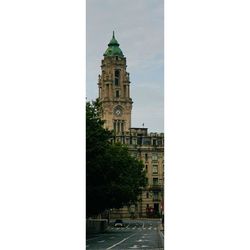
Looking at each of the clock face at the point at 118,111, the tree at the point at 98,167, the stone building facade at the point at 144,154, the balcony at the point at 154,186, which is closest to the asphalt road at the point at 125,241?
the tree at the point at 98,167

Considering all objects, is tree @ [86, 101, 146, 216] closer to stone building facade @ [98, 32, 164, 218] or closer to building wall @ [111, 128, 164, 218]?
stone building facade @ [98, 32, 164, 218]

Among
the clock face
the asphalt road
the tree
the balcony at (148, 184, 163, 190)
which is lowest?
the asphalt road

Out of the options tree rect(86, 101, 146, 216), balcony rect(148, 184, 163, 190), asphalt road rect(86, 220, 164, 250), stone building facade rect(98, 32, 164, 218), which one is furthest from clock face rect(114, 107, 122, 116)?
tree rect(86, 101, 146, 216)

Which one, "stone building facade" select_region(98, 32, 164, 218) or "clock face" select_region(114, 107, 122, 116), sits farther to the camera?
"stone building facade" select_region(98, 32, 164, 218)

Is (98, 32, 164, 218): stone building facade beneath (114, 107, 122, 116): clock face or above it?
beneath

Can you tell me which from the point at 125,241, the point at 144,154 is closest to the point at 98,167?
the point at 125,241

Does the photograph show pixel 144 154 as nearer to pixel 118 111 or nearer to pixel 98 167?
pixel 118 111

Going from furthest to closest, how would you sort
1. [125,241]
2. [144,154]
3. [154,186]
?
[144,154]
[154,186]
[125,241]

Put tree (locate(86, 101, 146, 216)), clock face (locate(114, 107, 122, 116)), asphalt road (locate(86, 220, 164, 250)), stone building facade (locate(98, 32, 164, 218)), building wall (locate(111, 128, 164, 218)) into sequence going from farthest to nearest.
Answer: building wall (locate(111, 128, 164, 218)) → stone building facade (locate(98, 32, 164, 218)) → clock face (locate(114, 107, 122, 116)) → tree (locate(86, 101, 146, 216)) → asphalt road (locate(86, 220, 164, 250))

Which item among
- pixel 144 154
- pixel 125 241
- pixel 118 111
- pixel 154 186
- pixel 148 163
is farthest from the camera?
pixel 144 154
